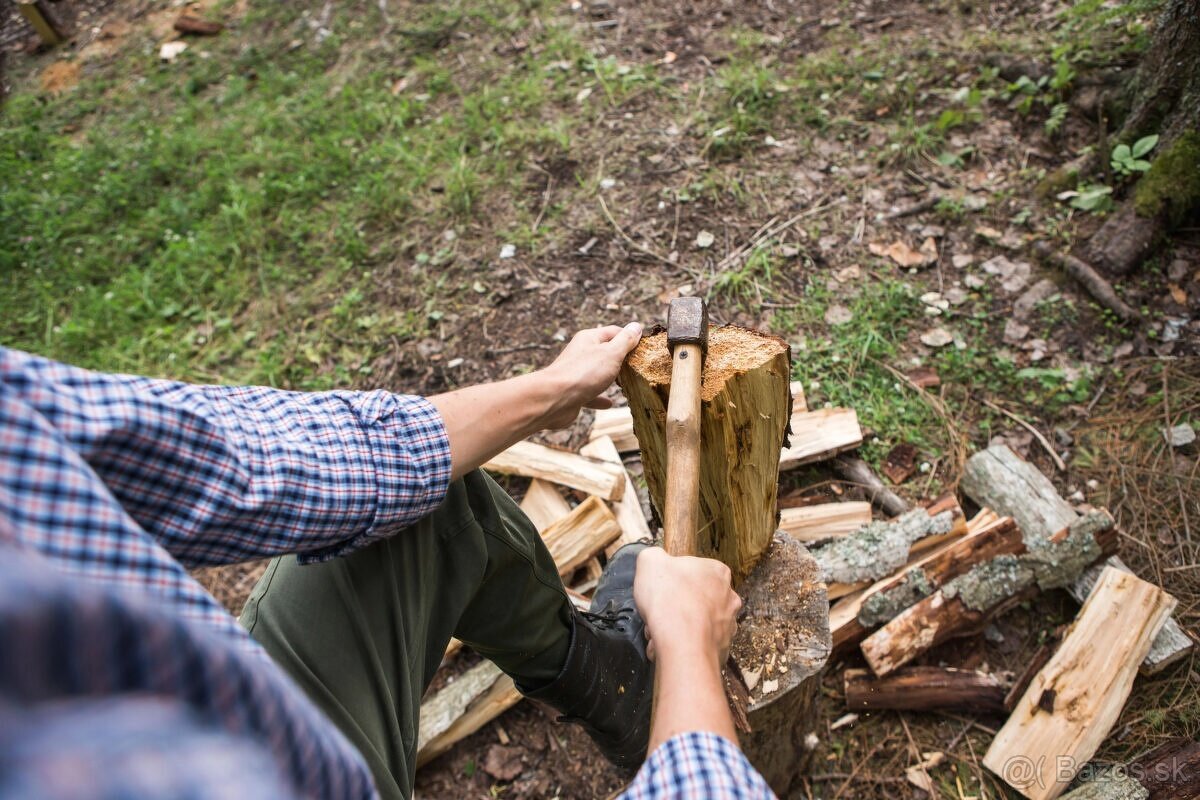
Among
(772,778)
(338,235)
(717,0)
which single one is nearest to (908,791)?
(772,778)

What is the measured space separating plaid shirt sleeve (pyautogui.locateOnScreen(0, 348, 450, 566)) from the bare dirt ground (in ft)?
5.15

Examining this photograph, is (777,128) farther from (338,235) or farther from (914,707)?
(914,707)

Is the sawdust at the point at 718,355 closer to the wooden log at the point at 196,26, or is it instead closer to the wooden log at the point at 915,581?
the wooden log at the point at 915,581

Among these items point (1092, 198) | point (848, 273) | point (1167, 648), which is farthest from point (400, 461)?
point (1092, 198)

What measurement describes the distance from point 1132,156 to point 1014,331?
113 centimetres

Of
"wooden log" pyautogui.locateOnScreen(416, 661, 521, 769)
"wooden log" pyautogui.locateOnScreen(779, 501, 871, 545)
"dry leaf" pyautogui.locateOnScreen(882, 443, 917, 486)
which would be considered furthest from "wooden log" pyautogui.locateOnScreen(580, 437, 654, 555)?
"dry leaf" pyautogui.locateOnScreen(882, 443, 917, 486)

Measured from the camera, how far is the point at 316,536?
4.82 feet

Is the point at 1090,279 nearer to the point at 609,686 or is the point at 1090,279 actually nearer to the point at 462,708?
the point at 609,686

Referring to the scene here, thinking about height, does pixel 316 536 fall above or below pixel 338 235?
above

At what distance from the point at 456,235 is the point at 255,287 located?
130cm

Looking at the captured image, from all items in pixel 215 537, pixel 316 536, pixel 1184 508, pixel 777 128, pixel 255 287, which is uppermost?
pixel 215 537

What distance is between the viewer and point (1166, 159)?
11.2ft

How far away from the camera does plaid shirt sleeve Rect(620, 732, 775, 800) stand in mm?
1029

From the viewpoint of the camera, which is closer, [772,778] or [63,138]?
[772,778]
